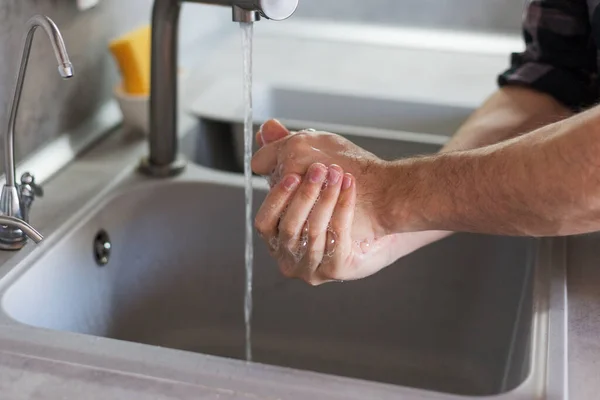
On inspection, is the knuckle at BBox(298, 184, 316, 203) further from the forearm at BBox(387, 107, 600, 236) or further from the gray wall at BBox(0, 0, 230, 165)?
the gray wall at BBox(0, 0, 230, 165)

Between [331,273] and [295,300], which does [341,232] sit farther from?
[295,300]

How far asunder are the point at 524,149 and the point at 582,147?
0.18 feet

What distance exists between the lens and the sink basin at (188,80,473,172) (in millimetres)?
1241

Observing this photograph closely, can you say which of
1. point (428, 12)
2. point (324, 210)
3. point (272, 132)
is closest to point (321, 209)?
point (324, 210)

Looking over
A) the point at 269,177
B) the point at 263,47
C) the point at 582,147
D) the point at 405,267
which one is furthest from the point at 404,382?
the point at 263,47

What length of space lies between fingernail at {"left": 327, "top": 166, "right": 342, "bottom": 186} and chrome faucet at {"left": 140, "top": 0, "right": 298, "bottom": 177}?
26 cm

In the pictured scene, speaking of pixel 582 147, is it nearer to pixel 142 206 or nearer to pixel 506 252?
pixel 506 252

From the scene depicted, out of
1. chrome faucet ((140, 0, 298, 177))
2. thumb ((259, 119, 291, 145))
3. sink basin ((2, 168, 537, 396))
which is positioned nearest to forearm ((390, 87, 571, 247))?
sink basin ((2, 168, 537, 396))

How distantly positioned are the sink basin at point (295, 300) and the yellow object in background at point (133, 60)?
0.17 m

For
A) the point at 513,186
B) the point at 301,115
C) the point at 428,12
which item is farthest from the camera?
the point at 428,12

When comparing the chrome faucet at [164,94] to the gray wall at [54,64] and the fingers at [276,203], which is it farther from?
the fingers at [276,203]

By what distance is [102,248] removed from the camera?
1004 mm

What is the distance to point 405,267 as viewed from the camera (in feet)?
3.60

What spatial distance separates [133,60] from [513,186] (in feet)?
2.08
